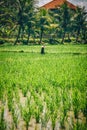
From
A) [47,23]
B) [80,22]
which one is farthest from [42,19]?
[80,22]

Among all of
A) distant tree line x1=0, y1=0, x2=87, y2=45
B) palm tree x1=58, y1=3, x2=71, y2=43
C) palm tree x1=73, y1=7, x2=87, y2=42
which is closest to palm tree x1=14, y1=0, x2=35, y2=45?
distant tree line x1=0, y1=0, x2=87, y2=45

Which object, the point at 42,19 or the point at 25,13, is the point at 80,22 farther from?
the point at 25,13

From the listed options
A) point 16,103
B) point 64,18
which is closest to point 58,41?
point 64,18

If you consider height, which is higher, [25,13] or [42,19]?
[25,13]

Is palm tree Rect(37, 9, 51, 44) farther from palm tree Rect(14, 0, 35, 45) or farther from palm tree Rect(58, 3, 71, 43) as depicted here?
palm tree Rect(58, 3, 71, 43)

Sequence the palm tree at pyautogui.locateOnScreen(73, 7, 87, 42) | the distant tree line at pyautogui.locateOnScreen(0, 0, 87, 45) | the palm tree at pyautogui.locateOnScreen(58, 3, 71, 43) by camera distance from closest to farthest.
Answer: the distant tree line at pyautogui.locateOnScreen(0, 0, 87, 45) < the palm tree at pyautogui.locateOnScreen(58, 3, 71, 43) < the palm tree at pyautogui.locateOnScreen(73, 7, 87, 42)

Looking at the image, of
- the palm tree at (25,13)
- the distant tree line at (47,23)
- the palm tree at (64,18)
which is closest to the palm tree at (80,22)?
the distant tree line at (47,23)

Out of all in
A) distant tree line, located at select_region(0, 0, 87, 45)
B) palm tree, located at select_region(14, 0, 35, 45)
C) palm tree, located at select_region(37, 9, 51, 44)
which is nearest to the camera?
palm tree, located at select_region(14, 0, 35, 45)

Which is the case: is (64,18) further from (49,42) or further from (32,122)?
(32,122)

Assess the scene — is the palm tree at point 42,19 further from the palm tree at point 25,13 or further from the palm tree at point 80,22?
the palm tree at point 80,22

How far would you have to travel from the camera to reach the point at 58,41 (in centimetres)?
2195

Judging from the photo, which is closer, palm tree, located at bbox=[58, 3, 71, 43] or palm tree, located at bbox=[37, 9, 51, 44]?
palm tree, located at bbox=[37, 9, 51, 44]

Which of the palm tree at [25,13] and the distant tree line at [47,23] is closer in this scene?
the palm tree at [25,13]

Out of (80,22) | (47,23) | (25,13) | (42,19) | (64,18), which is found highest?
(25,13)
